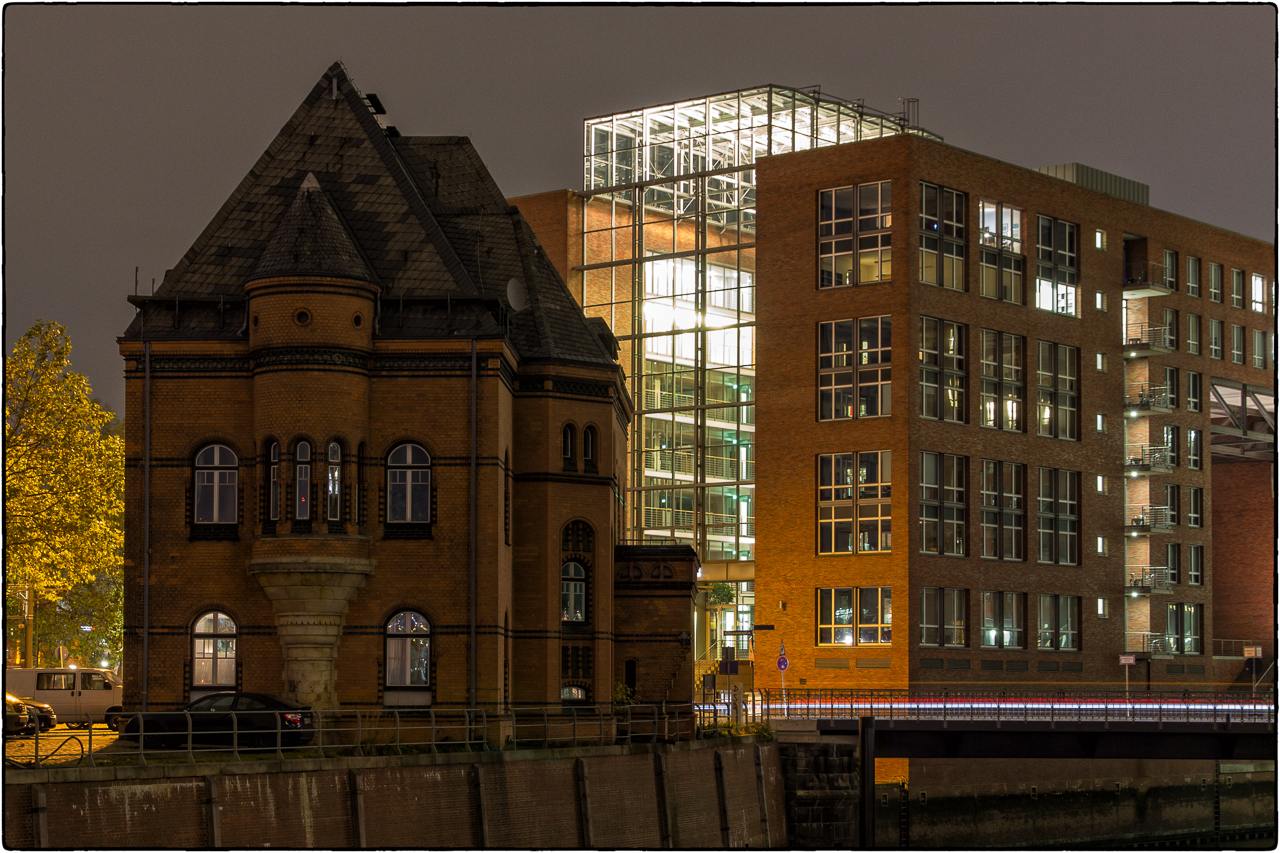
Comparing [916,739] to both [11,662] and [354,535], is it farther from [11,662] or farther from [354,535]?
[11,662]

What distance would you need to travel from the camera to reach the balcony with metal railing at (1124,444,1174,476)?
272 ft

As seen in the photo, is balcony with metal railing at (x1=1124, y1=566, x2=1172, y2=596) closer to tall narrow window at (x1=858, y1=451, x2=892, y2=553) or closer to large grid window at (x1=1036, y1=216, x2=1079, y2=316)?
large grid window at (x1=1036, y1=216, x2=1079, y2=316)

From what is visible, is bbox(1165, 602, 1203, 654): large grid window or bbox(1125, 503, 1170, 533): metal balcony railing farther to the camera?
bbox(1165, 602, 1203, 654): large grid window

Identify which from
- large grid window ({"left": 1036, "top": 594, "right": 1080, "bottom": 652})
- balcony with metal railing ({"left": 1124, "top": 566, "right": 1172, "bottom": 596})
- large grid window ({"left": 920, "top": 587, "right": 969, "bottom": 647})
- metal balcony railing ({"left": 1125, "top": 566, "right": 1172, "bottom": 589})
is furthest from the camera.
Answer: metal balcony railing ({"left": 1125, "top": 566, "right": 1172, "bottom": 589})

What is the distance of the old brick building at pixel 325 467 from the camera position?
45.1 m

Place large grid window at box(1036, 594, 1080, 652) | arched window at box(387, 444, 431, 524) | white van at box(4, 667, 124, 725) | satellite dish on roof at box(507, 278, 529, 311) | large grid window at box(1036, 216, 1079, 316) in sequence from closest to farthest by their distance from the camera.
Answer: arched window at box(387, 444, 431, 524) → satellite dish on roof at box(507, 278, 529, 311) → white van at box(4, 667, 124, 725) → large grid window at box(1036, 594, 1080, 652) → large grid window at box(1036, 216, 1079, 316)

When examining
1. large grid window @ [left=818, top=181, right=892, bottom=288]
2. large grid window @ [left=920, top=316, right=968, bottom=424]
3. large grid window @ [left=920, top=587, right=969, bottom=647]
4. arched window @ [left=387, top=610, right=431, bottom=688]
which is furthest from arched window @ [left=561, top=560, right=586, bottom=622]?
large grid window @ [left=818, top=181, right=892, bottom=288]

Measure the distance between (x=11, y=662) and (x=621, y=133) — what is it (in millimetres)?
37382

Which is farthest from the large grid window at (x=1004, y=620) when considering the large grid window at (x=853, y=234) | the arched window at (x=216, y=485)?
the arched window at (x=216, y=485)

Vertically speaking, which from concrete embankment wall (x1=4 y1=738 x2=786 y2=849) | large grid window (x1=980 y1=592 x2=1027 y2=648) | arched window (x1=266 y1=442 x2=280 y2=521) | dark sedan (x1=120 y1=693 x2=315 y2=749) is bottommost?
concrete embankment wall (x1=4 y1=738 x2=786 y2=849)

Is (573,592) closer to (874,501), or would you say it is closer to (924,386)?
(874,501)

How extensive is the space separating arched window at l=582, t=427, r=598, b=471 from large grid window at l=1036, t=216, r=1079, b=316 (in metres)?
32.8

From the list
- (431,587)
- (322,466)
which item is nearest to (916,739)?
(431,587)

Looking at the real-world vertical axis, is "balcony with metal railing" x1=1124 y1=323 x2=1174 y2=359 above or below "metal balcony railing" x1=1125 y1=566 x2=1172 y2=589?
above
